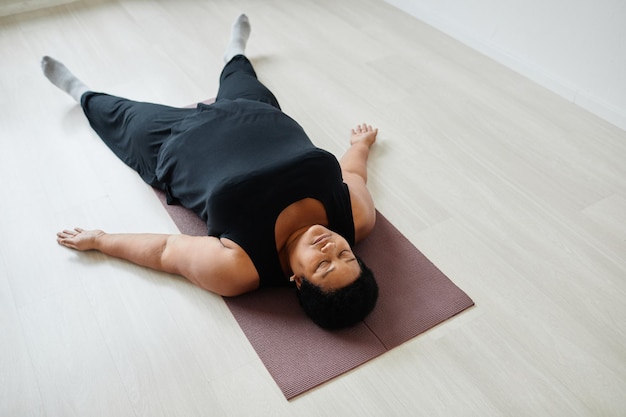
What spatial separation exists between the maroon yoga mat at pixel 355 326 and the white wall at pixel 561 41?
53.6 inches

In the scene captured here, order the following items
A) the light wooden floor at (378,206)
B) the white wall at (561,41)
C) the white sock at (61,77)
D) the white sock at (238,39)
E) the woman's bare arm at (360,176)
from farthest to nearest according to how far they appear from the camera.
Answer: the white sock at (238,39) < the white sock at (61,77) < the white wall at (561,41) < the woman's bare arm at (360,176) < the light wooden floor at (378,206)

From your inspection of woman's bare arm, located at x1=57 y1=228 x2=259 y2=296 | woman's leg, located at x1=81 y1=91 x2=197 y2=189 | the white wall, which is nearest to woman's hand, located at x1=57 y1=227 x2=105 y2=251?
woman's bare arm, located at x1=57 y1=228 x2=259 y2=296

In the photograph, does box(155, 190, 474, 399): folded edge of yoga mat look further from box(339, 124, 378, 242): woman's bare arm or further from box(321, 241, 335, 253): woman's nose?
box(321, 241, 335, 253): woman's nose

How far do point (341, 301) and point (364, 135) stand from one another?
1.04m

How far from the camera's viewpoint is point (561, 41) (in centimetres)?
280

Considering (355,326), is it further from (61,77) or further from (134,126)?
(61,77)

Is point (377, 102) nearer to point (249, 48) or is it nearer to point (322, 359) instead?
point (249, 48)

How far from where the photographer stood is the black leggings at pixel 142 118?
2.27 m

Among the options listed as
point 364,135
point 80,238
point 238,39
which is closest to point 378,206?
point 364,135

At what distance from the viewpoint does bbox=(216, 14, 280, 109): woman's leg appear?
2.46 metres

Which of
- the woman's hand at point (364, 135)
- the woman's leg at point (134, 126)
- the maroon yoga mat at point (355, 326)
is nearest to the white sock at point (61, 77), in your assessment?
the woman's leg at point (134, 126)

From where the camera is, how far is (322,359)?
1.75 m

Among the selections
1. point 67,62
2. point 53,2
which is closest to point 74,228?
point 67,62

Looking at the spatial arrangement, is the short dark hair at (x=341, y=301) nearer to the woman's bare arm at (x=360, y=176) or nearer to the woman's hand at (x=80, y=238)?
the woman's bare arm at (x=360, y=176)
